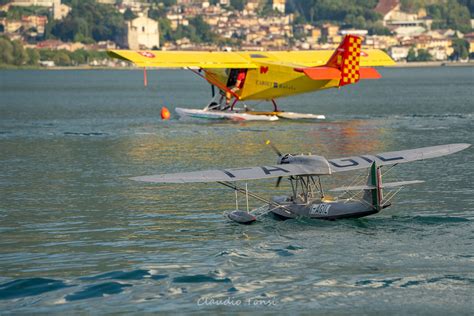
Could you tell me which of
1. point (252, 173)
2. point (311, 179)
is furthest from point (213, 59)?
point (252, 173)

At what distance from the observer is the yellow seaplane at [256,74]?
5600cm

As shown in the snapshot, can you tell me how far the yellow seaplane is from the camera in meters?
→ 56.0

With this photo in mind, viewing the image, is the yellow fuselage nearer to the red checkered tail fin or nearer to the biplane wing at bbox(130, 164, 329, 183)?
the red checkered tail fin

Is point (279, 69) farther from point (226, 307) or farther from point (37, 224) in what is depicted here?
point (226, 307)

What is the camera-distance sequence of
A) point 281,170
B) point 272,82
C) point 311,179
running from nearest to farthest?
point 281,170, point 311,179, point 272,82

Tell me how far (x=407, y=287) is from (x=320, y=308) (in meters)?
1.93

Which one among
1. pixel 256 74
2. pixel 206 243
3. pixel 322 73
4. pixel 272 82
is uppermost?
pixel 322 73

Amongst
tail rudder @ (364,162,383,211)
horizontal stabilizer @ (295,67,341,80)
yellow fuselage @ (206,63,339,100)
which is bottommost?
yellow fuselage @ (206,63,339,100)

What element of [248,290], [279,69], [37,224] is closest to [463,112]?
[279,69]

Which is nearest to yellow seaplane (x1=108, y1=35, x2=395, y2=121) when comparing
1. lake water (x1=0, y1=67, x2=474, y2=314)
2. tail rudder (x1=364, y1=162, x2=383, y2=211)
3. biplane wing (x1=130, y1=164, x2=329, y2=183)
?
lake water (x1=0, y1=67, x2=474, y2=314)

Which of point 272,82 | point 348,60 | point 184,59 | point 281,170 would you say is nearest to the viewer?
point 281,170

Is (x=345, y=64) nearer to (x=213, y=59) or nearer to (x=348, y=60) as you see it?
(x=348, y=60)

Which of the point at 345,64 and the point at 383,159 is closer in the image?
the point at 383,159

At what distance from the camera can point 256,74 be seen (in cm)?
5981
